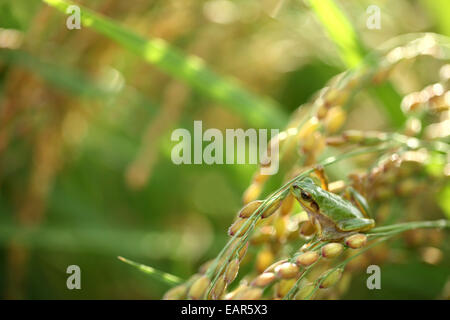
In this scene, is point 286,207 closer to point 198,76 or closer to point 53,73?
point 198,76

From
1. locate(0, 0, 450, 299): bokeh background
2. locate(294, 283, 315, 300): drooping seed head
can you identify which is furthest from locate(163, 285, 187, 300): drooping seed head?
locate(0, 0, 450, 299): bokeh background

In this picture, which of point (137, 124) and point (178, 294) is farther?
point (137, 124)

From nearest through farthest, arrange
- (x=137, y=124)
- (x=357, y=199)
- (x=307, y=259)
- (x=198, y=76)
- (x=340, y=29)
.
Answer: (x=307, y=259) → (x=357, y=199) → (x=340, y=29) → (x=198, y=76) → (x=137, y=124)

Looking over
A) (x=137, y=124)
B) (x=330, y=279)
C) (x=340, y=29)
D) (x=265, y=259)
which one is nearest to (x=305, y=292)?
(x=330, y=279)

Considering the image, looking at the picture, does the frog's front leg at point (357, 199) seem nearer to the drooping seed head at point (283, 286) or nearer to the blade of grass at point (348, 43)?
the drooping seed head at point (283, 286)

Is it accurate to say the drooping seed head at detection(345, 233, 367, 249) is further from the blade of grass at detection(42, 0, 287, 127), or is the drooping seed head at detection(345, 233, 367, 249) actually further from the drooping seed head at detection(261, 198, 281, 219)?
the blade of grass at detection(42, 0, 287, 127)
